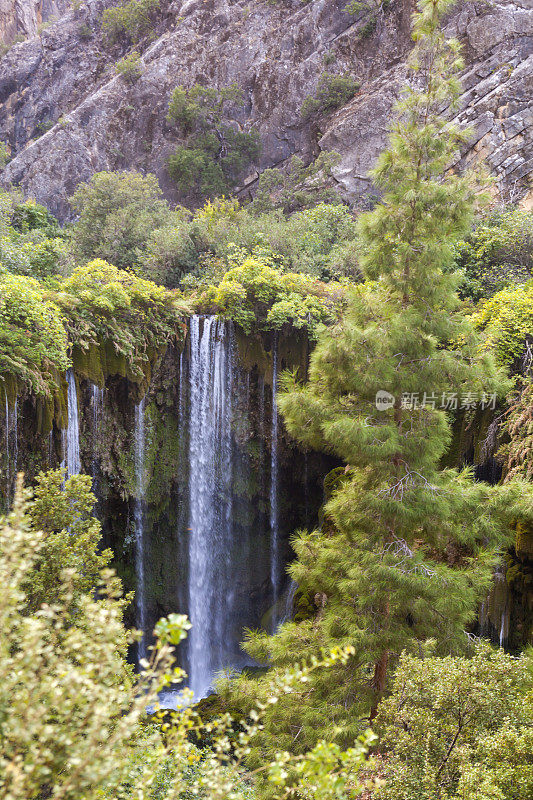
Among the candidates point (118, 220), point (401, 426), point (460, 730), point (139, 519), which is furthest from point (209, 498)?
point (118, 220)

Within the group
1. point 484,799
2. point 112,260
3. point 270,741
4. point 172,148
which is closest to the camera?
point 484,799

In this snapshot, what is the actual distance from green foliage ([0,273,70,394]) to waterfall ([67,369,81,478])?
1313 mm

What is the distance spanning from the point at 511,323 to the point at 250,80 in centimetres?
2274

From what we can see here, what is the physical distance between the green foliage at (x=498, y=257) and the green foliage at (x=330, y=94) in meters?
13.4

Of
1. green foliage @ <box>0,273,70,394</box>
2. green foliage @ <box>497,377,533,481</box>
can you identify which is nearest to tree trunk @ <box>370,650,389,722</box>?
green foliage @ <box>497,377,533,481</box>

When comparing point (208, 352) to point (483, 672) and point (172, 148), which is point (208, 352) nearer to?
point (483, 672)

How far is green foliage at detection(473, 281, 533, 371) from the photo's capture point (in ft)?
27.5

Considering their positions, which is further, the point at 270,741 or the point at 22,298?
the point at 22,298

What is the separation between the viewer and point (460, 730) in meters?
4.11

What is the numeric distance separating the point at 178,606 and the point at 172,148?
22897 millimetres

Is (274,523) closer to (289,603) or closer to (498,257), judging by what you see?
(289,603)

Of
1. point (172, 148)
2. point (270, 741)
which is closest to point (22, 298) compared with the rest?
point (270, 741)

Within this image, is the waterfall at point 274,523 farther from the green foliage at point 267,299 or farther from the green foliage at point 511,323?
the green foliage at point 511,323

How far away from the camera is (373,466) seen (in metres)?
5.78
